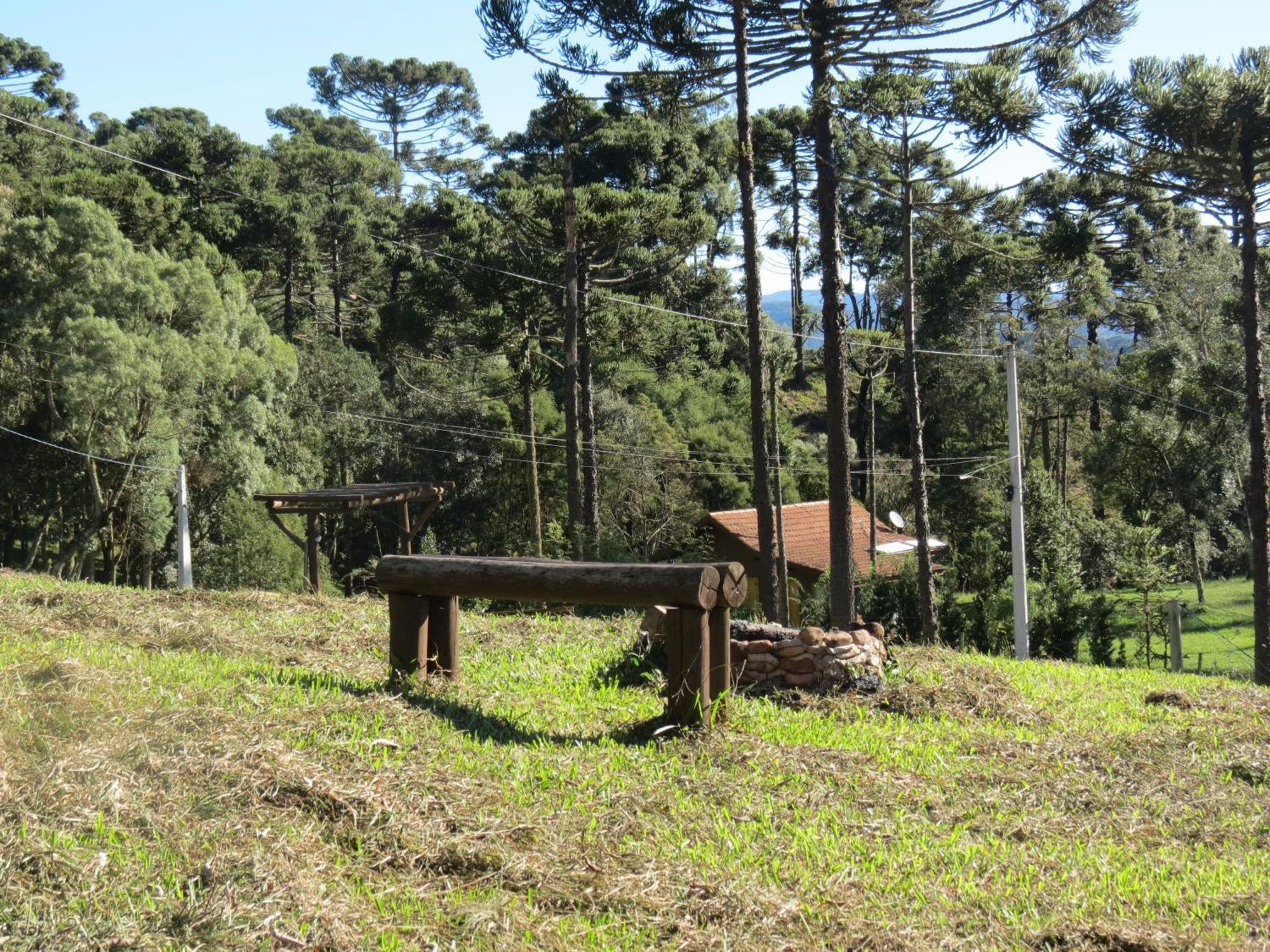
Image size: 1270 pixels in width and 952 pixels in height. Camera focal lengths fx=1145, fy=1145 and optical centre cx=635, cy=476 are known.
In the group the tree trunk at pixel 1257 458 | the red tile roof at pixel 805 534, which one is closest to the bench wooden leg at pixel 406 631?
the tree trunk at pixel 1257 458

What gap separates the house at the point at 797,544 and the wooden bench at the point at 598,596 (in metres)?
26.0

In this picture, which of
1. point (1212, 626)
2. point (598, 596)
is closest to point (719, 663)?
point (598, 596)

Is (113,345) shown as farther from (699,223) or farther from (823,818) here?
(823,818)

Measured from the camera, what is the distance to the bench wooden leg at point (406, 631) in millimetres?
6746

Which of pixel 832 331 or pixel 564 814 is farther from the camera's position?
pixel 832 331

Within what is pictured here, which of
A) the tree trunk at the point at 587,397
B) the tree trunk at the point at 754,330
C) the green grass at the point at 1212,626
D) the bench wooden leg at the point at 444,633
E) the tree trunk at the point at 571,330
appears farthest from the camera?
the green grass at the point at 1212,626

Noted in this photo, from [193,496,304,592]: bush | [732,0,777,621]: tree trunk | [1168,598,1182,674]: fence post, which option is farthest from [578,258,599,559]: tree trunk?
[1168,598,1182,674]: fence post

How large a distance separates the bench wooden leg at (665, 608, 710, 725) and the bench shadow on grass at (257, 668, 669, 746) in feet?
0.46

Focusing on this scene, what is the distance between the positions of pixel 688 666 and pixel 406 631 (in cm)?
172

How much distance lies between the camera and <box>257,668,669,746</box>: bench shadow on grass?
241 inches

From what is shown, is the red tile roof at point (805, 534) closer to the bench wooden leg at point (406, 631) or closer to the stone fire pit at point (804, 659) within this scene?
the stone fire pit at point (804, 659)

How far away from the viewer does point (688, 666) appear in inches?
248

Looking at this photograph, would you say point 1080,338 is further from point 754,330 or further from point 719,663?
point 719,663

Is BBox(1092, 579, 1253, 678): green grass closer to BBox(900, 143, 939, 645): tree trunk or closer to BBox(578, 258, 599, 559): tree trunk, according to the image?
BBox(900, 143, 939, 645): tree trunk
